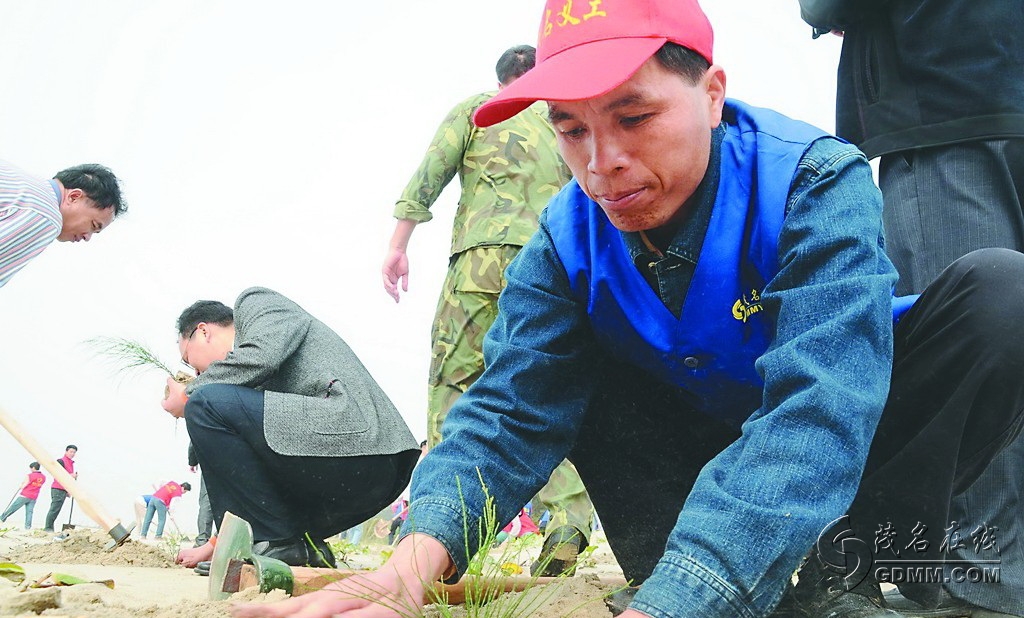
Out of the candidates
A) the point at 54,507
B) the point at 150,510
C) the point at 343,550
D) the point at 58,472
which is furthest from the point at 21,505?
the point at 343,550

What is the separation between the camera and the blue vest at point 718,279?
1.52m

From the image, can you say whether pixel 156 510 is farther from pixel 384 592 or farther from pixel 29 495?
pixel 384 592

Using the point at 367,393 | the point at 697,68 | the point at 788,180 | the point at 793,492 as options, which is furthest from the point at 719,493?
the point at 367,393

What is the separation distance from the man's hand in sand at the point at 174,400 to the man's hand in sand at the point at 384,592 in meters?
2.27

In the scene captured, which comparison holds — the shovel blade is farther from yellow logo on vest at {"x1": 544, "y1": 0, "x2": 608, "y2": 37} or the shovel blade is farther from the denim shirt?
yellow logo on vest at {"x1": 544, "y1": 0, "x2": 608, "y2": 37}

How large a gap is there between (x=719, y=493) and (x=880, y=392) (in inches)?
11.3

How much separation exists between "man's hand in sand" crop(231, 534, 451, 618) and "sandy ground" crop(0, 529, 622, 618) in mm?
69

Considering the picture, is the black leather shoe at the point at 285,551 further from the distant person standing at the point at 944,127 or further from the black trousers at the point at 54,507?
the black trousers at the point at 54,507

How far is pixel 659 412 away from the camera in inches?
72.7

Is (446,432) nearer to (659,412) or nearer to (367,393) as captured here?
(659,412)

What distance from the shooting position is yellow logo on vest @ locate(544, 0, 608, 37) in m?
1.47

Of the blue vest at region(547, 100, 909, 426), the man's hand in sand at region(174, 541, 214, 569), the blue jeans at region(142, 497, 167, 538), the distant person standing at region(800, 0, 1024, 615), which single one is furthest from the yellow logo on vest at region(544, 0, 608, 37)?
the blue jeans at region(142, 497, 167, 538)

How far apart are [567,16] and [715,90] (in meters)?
0.29

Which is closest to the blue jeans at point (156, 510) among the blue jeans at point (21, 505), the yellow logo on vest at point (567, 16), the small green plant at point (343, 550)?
the blue jeans at point (21, 505)
